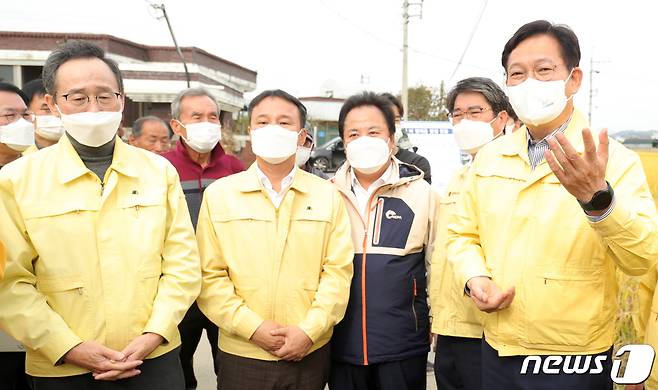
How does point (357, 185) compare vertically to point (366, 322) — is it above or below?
above

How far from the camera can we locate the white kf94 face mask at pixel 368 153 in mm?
2854

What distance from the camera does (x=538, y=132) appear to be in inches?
88.2

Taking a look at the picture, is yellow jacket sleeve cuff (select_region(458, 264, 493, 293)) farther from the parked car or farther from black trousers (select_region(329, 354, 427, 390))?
the parked car

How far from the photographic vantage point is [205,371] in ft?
14.5

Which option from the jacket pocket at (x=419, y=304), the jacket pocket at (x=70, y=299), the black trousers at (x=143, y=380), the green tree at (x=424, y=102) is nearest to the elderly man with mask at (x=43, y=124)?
the jacket pocket at (x=70, y=299)

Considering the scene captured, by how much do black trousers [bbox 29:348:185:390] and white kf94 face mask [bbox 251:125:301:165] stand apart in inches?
39.2

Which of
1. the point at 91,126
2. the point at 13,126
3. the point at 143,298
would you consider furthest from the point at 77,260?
the point at 13,126

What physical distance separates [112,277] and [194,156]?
1.50m

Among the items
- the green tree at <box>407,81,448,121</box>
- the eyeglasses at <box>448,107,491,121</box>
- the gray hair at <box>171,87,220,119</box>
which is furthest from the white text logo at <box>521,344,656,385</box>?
the green tree at <box>407,81,448,121</box>

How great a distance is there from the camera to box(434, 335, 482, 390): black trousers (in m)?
2.67

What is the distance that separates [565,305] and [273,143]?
58.3 inches

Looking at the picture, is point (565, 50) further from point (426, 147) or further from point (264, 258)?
point (426, 147)

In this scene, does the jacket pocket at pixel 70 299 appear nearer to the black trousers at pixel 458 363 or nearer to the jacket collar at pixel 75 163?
the jacket collar at pixel 75 163

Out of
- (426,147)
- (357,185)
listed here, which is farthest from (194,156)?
(426,147)
